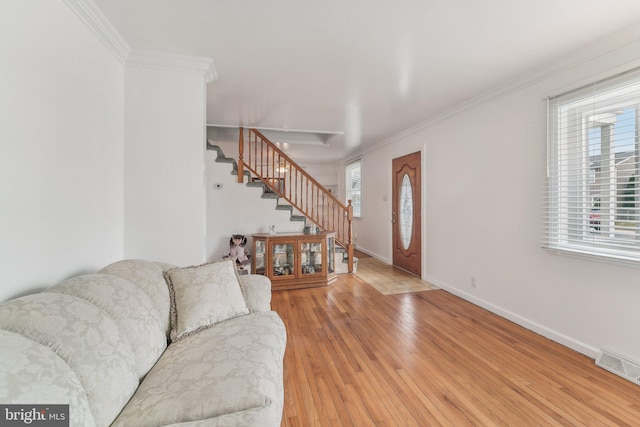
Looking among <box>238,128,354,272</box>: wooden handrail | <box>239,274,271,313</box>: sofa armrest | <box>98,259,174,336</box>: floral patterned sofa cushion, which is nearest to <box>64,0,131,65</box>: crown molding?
<box>98,259,174,336</box>: floral patterned sofa cushion

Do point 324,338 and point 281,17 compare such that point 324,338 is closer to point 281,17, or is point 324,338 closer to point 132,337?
point 132,337

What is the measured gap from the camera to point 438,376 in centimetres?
193

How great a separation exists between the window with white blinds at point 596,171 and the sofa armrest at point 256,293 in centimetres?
251

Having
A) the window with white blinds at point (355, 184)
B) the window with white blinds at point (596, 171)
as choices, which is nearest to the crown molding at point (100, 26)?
the window with white blinds at point (596, 171)

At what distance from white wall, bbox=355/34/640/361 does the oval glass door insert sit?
45 cm

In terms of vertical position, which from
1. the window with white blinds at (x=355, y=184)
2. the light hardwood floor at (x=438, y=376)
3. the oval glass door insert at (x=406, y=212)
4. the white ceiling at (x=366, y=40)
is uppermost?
the white ceiling at (x=366, y=40)

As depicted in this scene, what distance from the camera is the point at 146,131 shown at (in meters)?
2.32

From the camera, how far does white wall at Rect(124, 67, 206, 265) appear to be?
2.31 meters

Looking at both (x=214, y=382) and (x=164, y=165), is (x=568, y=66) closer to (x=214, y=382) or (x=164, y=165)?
(x=214, y=382)

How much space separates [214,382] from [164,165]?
187 centimetres

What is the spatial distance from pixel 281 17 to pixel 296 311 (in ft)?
8.97

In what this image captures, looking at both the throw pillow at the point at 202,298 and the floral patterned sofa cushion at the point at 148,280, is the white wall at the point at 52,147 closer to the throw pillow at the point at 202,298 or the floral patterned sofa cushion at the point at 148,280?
the floral patterned sofa cushion at the point at 148,280

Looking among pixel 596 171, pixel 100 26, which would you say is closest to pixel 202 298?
pixel 100 26

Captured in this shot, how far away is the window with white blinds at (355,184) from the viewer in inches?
264
